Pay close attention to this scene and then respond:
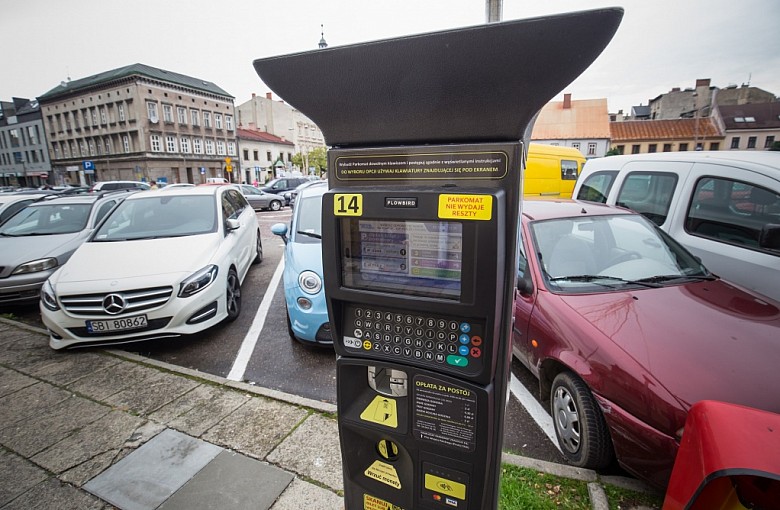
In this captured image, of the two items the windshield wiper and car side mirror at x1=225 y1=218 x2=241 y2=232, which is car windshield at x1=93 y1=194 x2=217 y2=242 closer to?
car side mirror at x1=225 y1=218 x2=241 y2=232

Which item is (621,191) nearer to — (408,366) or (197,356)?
(408,366)

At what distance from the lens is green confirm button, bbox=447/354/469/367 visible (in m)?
1.16

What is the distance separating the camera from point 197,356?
391 cm

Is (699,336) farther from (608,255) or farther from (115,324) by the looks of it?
(115,324)

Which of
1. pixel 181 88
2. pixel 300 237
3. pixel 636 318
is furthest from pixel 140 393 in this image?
pixel 181 88

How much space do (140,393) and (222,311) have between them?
4.19 ft

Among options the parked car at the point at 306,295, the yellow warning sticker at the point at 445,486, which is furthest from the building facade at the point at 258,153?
the yellow warning sticker at the point at 445,486

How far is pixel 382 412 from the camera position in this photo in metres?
1.36

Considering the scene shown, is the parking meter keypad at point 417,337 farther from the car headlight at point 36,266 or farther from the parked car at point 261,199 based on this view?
the parked car at point 261,199

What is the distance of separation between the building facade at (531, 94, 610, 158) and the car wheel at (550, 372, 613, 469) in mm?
40987

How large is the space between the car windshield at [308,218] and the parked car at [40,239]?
2861 mm

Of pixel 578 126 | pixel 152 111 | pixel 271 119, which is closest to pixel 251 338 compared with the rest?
pixel 152 111

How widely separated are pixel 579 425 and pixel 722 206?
2.82 m

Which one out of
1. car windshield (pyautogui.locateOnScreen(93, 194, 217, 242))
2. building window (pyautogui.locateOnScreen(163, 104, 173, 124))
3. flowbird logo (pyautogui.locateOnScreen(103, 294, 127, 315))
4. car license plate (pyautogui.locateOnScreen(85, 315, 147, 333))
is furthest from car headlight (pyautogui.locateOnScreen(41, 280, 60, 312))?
building window (pyautogui.locateOnScreen(163, 104, 173, 124))
